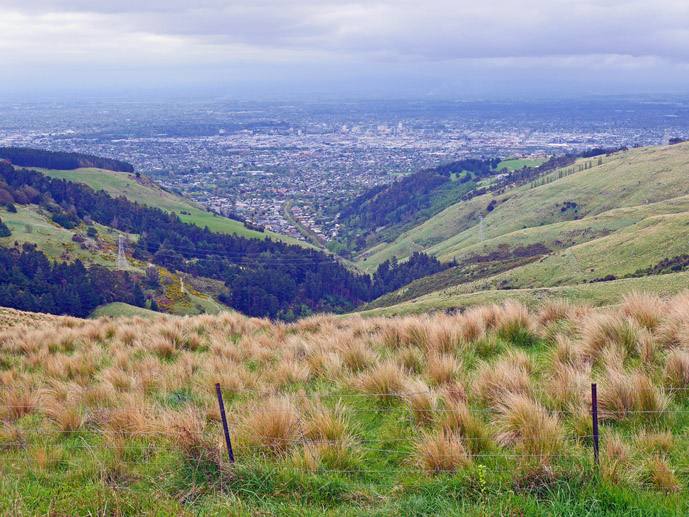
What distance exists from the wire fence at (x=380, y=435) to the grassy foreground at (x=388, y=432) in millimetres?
19

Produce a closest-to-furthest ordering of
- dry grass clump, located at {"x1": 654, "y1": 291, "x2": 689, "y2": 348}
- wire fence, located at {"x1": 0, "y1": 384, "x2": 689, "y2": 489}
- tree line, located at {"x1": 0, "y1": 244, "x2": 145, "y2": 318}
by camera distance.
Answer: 1. wire fence, located at {"x1": 0, "y1": 384, "x2": 689, "y2": 489}
2. dry grass clump, located at {"x1": 654, "y1": 291, "x2": 689, "y2": 348}
3. tree line, located at {"x1": 0, "y1": 244, "x2": 145, "y2": 318}

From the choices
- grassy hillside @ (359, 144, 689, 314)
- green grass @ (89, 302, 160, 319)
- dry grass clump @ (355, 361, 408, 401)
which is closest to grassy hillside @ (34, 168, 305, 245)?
grassy hillside @ (359, 144, 689, 314)

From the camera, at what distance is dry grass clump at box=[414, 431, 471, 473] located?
3.92m

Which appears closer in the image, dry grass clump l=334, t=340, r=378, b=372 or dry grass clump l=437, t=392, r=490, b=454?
dry grass clump l=437, t=392, r=490, b=454

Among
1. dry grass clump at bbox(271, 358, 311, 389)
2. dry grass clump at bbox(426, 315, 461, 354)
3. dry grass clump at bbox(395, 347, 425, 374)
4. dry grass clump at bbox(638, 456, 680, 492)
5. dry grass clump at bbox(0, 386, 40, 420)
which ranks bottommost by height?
dry grass clump at bbox(0, 386, 40, 420)

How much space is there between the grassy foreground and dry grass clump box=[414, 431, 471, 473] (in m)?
0.01

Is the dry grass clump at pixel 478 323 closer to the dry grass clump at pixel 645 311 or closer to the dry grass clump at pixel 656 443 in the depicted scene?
the dry grass clump at pixel 645 311

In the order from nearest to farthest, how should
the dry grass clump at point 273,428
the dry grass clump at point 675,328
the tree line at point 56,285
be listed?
the dry grass clump at point 273,428 → the dry grass clump at point 675,328 → the tree line at point 56,285

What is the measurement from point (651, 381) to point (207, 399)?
513 cm

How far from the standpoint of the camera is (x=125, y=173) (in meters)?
134

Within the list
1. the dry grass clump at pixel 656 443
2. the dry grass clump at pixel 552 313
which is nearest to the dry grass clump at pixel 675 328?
the dry grass clump at pixel 552 313

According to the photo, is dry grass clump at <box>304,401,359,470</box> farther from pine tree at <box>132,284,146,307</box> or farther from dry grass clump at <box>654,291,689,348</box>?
pine tree at <box>132,284,146,307</box>

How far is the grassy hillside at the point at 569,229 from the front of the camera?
4188 cm

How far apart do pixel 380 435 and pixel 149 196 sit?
127 meters
